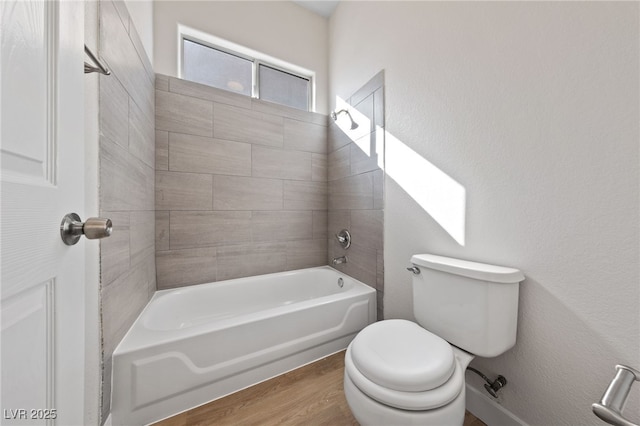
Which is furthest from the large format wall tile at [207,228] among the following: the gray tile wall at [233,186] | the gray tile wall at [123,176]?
the gray tile wall at [123,176]

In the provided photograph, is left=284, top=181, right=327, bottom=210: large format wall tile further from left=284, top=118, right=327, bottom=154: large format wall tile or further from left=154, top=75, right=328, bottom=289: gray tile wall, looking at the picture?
left=284, top=118, right=327, bottom=154: large format wall tile

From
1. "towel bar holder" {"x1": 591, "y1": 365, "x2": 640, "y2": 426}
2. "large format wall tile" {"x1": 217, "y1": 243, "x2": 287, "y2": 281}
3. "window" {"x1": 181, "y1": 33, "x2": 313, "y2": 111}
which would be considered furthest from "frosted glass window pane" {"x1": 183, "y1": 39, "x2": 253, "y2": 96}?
"towel bar holder" {"x1": 591, "y1": 365, "x2": 640, "y2": 426}

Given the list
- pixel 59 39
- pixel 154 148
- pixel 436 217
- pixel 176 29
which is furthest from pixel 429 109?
pixel 176 29

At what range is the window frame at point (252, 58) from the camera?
1.87 m

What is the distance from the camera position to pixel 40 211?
0.41 meters

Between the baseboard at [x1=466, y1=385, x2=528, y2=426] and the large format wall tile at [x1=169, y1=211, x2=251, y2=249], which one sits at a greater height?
the large format wall tile at [x1=169, y1=211, x2=251, y2=249]

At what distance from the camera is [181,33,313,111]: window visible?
1942 mm

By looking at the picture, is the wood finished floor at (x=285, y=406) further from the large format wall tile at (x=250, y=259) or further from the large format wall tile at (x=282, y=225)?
the large format wall tile at (x=282, y=225)

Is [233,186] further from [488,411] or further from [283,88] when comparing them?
[488,411]

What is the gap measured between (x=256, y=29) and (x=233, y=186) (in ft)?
4.78

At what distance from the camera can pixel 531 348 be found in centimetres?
95

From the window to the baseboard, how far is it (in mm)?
2536

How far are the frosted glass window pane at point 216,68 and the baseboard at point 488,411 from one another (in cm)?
270

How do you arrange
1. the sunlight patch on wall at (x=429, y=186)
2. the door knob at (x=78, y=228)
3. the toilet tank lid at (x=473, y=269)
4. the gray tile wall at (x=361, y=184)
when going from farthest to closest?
the gray tile wall at (x=361, y=184) → the sunlight patch on wall at (x=429, y=186) → the toilet tank lid at (x=473, y=269) → the door knob at (x=78, y=228)
